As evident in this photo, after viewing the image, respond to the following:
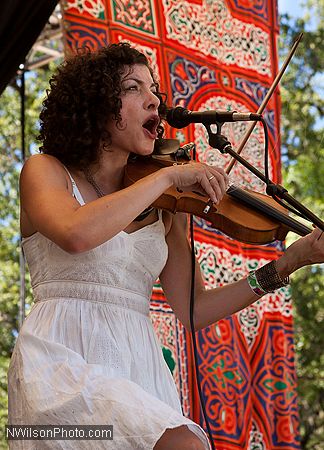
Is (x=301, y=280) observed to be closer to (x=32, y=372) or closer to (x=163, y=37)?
(x=163, y=37)

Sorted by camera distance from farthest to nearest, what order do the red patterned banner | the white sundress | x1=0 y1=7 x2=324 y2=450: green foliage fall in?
x1=0 y1=7 x2=324 y2=450: green foliage < the red patterned banner < the white sundress

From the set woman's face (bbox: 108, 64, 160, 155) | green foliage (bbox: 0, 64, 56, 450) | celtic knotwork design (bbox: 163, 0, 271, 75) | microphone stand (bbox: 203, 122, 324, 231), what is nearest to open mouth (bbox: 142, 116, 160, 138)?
Result: woman's face (bbox: 108, 64, 160, 155)

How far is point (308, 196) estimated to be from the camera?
828 centimetres

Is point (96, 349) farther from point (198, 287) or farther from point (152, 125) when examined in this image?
point (152, 125)

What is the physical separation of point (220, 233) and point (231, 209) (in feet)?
3.58

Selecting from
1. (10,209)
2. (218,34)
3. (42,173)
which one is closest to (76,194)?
(42,173)

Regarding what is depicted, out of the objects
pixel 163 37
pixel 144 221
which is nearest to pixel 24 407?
pixel 144 221

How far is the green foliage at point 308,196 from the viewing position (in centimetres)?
814

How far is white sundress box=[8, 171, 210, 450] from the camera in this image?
1.63 metres

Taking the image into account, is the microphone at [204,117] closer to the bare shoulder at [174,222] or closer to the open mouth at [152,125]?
the open mouth at [152,125]

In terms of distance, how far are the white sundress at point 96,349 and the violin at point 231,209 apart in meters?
0.13

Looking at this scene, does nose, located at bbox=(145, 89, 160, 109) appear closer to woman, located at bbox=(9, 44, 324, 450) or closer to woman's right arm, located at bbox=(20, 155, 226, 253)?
woman, located at bbox=(9, 44, 324, 450)

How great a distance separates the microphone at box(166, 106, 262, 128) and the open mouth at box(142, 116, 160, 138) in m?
0.05

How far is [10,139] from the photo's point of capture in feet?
27.8
